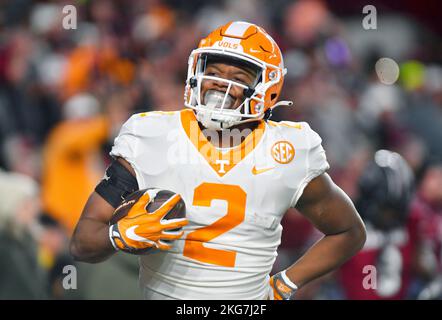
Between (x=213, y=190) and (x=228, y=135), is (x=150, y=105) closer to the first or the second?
(x=228, y=135)

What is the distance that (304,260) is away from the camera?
→ 3.43 meters

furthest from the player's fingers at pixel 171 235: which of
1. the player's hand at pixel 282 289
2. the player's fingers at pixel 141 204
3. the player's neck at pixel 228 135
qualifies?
the player's hand at pixel 282 289

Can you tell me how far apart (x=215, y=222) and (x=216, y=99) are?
0.41 m

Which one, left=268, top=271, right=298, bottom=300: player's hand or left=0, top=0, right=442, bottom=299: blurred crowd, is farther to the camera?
left=0, top=0, right=442, bottom=299: blurred crowd

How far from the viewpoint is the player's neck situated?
3178 millimetres

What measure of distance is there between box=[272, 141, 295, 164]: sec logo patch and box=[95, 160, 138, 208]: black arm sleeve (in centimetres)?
48

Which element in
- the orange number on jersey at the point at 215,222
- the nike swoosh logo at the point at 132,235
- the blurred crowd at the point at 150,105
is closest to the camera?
the nike swoosh logo at the point at 132,235

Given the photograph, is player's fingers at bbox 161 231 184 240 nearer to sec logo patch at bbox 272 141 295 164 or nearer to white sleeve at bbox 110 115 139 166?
white sleeve at bbox 110 115 139 166

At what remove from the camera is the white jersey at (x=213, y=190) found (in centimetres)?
310

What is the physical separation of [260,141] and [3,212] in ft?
5.99

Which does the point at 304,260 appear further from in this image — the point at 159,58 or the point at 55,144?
the point at 159,58

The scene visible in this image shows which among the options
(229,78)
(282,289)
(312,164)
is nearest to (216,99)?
(229,78)

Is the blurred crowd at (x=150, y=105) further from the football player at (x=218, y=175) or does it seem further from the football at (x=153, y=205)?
the football at (x=153, y=205)

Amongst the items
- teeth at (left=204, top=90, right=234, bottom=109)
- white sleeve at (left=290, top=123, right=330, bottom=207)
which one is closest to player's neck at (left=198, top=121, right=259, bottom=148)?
teeth at (left=204, top=90, right=234, bottom=109)
